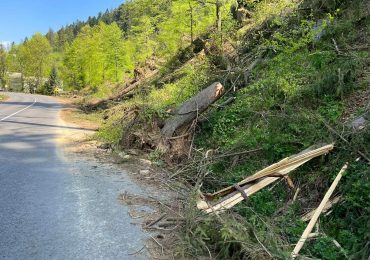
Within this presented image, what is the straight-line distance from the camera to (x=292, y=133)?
7316 mm

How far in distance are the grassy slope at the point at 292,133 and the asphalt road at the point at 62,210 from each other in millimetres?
1096

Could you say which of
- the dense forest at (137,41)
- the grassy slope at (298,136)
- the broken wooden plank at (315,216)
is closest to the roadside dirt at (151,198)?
the grassy slope at (298,136)

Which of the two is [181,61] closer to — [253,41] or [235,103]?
[253,41]

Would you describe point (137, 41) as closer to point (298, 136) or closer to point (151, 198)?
point (298, 136)

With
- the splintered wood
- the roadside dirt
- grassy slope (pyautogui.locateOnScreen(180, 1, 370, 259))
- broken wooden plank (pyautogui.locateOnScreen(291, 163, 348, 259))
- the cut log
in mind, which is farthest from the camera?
the cut log

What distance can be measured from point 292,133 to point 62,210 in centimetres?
461

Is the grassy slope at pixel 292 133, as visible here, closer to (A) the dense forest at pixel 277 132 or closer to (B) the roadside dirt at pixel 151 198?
(A) the dense forest at pixel 277 132

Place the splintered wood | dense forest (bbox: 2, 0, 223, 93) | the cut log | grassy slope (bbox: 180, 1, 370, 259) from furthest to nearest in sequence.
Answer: dense forest (bbox: 2, 0, 223, 93) → the cut log → the splintered wood → grassy slope (bbox: 180, 1, 370, 259)

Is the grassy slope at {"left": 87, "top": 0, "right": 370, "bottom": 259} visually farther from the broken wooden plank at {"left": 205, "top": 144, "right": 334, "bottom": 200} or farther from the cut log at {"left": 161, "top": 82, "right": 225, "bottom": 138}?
the cut log at {"left": 161, "top": 82, "right": 225, "bottom": 138}

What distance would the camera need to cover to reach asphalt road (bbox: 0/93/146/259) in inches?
183

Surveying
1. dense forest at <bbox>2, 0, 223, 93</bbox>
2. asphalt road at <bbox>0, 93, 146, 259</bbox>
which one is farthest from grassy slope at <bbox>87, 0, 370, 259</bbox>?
dense forest at <bbox>2, 0, 223, 93</bbox>

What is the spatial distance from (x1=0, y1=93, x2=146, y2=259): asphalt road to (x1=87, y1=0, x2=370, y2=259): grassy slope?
3.60 ft

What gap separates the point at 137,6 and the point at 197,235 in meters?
27.1

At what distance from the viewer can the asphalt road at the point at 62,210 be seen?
A: 4.64 metres
